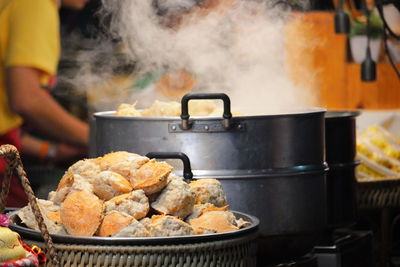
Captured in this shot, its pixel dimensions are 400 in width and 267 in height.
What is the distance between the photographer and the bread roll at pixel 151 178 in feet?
7.67

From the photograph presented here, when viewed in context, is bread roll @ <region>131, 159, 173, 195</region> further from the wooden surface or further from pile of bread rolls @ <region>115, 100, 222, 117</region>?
the wooden surface

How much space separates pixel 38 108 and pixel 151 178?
2701 millimetres

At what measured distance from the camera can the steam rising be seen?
3.86 m

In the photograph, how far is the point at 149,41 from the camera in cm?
391

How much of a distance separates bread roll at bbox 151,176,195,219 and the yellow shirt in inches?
105

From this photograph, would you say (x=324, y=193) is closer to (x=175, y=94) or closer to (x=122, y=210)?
(x=122, y=210)

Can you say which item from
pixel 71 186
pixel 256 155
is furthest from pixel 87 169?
pixel 256 155

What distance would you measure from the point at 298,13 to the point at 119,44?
1872 millimetres

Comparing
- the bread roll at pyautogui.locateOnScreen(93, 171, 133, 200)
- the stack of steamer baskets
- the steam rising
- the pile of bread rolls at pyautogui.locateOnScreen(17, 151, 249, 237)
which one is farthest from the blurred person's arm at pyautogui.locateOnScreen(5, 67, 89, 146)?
the bread roll at pyautogui.locateOnScreen(93, 171, 133, 200)

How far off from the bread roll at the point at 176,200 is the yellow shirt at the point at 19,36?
8.78 feet

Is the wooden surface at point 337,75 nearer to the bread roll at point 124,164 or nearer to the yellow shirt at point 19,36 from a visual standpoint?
the yellow shirt at point 19,36

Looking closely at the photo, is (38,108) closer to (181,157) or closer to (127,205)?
(181,157)

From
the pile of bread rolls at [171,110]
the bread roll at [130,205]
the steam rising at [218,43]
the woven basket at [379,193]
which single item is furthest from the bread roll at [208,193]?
the woven basket at [379,193]

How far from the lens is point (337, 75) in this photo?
6879 mm
